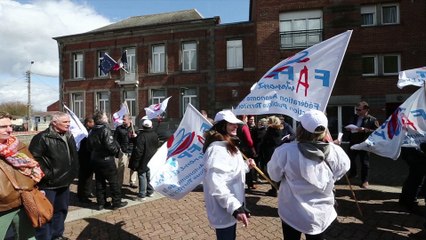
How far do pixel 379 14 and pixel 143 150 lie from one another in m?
17.1

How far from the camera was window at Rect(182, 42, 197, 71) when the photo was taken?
24.3 metres

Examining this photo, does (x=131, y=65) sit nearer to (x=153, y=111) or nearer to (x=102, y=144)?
(x=153, y=111)

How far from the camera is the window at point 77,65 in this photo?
28.0m

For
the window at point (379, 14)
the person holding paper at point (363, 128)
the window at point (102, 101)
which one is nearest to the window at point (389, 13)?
the window at point (379, 14)

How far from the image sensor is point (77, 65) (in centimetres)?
2823

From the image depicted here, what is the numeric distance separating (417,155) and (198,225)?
12.8ft

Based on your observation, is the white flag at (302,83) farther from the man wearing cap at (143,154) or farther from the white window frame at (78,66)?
the white window frame at (78,66)

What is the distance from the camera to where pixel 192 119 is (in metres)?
4.62

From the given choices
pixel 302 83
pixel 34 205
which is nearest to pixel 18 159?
pixel 34 205

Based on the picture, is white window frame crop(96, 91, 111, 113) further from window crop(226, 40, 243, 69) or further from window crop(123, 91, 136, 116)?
window crop(226, 40, 243, 69)

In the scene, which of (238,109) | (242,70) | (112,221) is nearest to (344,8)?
(242,70)

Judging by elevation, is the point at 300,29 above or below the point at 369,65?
above

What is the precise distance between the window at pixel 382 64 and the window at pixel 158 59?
13.7 meters

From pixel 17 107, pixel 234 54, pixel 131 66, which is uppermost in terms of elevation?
pixel 234 54
